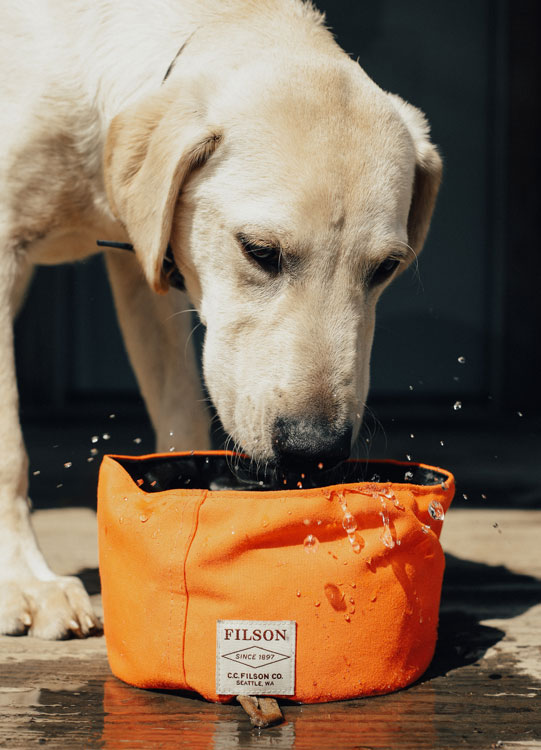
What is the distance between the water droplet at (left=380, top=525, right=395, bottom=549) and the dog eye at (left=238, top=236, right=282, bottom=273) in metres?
0.69

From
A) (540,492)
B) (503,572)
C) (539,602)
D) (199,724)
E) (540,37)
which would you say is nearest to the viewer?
(199,724)

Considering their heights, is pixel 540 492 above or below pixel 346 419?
below

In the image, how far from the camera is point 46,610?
227cm

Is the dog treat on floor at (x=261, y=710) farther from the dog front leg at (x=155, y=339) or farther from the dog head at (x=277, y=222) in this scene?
the dog front leg at (x=155, y=339)

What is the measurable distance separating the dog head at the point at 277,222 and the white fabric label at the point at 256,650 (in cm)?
39

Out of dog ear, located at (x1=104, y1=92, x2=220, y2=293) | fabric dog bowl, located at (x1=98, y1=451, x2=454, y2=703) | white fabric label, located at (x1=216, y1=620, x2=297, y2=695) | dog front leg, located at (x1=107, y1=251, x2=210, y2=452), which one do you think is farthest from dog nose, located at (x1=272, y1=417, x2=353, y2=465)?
dog front leg, located at (x1=107, y1=251, x2=210, y2=452)

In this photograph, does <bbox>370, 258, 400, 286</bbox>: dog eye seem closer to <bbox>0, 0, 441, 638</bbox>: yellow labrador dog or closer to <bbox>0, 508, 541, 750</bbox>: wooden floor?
<bbox>0, 0, 441, 638</bbox>: yellow labrador dog

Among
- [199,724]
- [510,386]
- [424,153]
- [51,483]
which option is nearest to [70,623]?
[199,724]

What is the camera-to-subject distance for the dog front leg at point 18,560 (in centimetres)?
225

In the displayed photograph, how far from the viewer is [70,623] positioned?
2.24 meters

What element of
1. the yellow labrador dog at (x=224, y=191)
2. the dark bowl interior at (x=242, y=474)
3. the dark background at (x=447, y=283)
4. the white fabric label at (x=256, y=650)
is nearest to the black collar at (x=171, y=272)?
the yellow labrador dog at (x=224, y=191)

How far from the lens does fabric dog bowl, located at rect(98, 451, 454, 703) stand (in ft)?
5.91

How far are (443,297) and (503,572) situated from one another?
13.7 ft

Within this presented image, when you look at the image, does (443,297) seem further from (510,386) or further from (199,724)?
(199,724)
